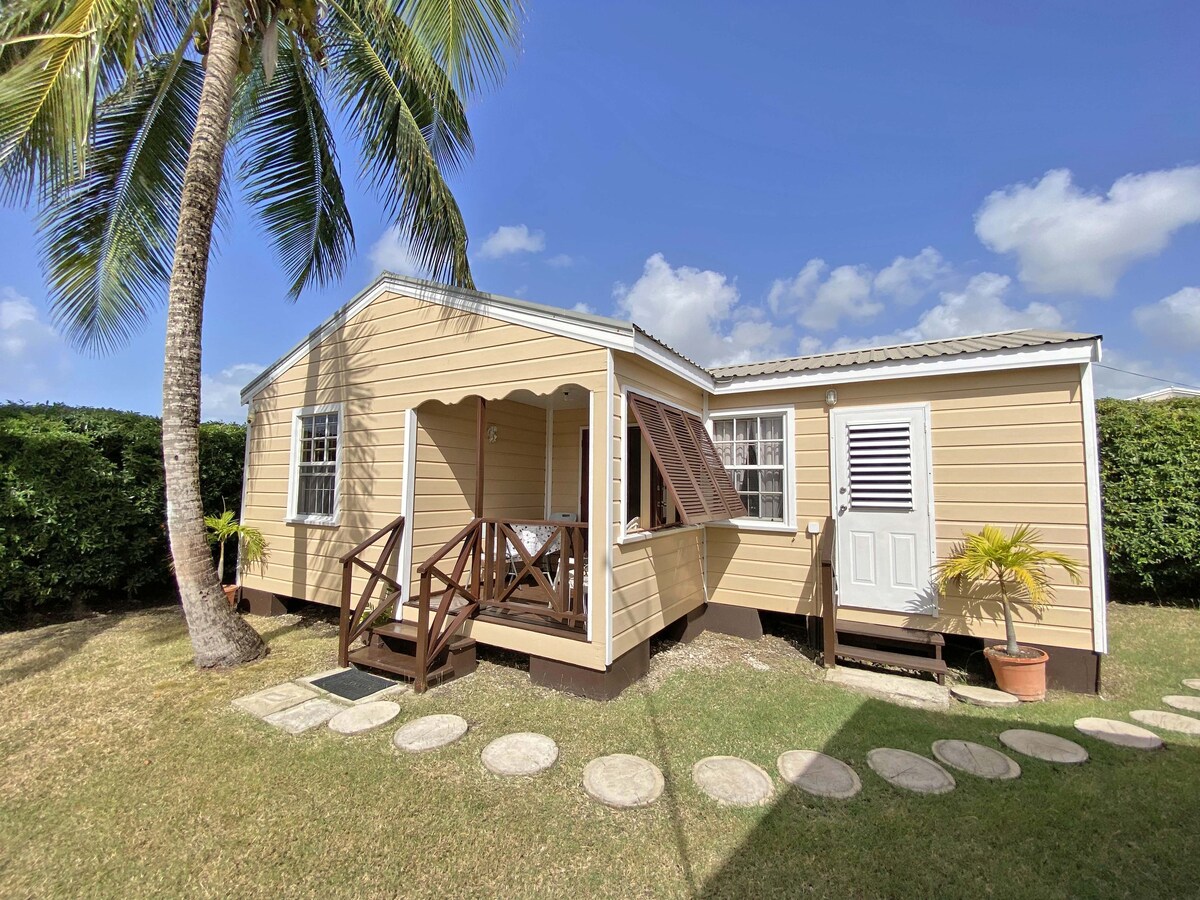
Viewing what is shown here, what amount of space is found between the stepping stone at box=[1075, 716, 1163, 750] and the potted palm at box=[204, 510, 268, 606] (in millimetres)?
8573

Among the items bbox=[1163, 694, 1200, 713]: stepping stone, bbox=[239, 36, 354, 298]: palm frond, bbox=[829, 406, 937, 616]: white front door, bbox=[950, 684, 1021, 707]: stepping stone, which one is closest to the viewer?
bbox=[1163, 694, 1200, 713]: stepping stone

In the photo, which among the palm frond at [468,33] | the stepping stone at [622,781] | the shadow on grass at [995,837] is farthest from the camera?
the palm frond at [468,33]

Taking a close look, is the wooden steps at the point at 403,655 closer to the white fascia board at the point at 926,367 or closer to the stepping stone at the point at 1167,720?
the white fascia board at the point at 926,367

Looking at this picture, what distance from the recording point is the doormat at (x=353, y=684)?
4262 mm

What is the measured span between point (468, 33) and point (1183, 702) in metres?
8.49

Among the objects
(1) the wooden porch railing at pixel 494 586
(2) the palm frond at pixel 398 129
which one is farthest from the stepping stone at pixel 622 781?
(2) the palm frond at pixel 398 129

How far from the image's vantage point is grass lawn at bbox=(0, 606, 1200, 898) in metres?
2.26

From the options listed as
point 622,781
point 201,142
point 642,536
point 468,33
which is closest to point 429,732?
point 622,781

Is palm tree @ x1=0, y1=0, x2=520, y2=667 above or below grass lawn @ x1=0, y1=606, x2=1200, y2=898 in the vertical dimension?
above

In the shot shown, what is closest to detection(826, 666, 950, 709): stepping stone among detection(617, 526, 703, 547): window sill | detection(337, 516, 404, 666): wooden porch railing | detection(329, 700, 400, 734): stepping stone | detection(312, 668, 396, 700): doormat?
detection(617, 526, 703, 547): window sill

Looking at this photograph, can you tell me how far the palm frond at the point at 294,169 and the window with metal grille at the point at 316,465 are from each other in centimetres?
207

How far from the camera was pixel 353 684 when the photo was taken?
4.46m

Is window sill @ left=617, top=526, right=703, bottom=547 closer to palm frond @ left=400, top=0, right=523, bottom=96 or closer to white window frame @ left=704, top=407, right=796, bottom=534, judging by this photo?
white window frame @ left=704, top=407, right=796, bottom=534

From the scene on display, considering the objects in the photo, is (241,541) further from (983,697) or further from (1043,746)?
(1043,746)
